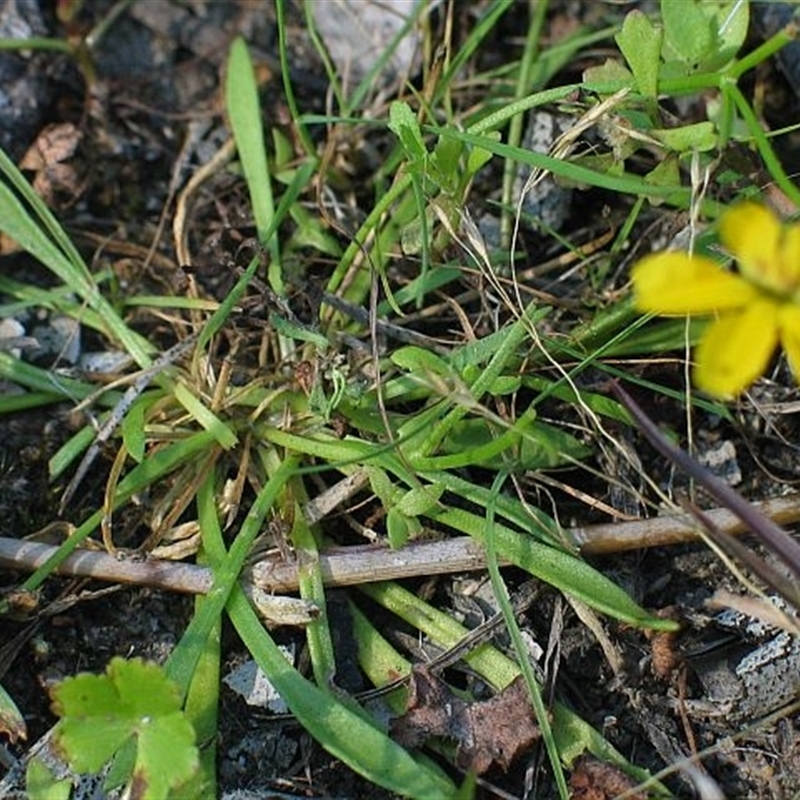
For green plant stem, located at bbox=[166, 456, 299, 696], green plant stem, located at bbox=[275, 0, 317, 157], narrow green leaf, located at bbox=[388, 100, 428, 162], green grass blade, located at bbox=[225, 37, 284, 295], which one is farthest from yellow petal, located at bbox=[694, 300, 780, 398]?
green grass blade, located at bbox=[225, 37, 284, 295]

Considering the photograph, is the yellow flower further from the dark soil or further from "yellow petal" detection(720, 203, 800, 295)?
the dark soil

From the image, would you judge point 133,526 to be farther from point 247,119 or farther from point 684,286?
point 684,286

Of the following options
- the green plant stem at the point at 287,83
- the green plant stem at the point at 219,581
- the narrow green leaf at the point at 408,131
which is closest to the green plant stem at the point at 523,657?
the green plant stem at the point at 219,581

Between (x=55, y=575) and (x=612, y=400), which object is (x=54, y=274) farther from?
(x=612, y=400)

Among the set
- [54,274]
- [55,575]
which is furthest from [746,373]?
[54,274]

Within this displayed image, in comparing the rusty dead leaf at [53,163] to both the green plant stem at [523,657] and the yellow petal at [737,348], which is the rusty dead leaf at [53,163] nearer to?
the green plant stem at [523,657]

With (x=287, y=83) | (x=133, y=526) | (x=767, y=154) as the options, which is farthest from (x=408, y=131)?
(x=133, y=526)

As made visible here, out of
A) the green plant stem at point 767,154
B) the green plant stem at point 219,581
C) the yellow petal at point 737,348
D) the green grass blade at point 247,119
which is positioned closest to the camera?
the yellow petal at point 737,348
